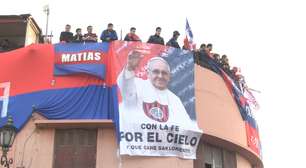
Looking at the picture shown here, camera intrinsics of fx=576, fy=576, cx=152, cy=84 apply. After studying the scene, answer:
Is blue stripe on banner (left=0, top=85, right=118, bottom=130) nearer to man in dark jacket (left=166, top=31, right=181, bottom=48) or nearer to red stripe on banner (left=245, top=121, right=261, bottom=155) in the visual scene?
man in dark jacket (left=166, top=31, right=181, bottom=48)

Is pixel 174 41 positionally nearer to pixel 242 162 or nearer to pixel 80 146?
pixel 80 146

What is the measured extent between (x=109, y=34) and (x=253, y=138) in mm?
7488

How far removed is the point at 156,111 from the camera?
18.8 meters

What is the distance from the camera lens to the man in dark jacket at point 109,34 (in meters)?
19.7

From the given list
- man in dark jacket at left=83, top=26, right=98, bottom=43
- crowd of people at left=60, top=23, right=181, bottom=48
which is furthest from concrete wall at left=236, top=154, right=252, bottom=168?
man in dark jacket at left=83, top=26, right=98, bottom=43

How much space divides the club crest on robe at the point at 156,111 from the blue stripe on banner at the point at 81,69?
1799 millimetres

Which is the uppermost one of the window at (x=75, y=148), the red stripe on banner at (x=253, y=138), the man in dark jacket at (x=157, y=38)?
the man in dark jacket at (x=157, y=38)

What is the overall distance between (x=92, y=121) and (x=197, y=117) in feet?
12.2

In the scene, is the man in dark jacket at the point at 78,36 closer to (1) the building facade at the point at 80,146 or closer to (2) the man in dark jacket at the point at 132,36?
(2) the man in dark jacket at the point at 132,36

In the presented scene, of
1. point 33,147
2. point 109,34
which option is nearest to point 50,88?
point 33,147

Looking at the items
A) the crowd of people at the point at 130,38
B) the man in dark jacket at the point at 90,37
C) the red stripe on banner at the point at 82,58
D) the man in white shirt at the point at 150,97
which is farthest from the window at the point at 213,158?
the man in dark jacket at the point at 90,37

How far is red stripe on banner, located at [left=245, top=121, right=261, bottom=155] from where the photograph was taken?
73.8ft

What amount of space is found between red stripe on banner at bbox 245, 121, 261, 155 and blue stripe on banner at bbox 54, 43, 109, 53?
678cm

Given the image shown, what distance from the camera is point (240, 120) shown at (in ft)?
72.4
